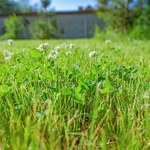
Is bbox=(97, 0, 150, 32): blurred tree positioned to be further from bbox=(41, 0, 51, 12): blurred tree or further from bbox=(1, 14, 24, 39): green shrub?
bbox=(41, 0, 51, 12): blurred tree

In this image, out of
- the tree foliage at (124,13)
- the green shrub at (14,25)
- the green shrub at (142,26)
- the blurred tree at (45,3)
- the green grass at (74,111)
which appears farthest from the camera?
the blurred tree at (45,3)

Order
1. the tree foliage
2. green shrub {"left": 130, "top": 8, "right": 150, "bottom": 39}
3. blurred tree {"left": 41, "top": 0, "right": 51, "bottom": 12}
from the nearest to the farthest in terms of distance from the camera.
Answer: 1. green shrub {"left": 130, "top": 8, "right": 150, "bottom": 39}
2. the tree foliage
3. blurred tree {"left": 41, "top": 0, "right": 51, "bottom": 12}

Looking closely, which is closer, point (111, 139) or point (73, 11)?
point (111, 139)

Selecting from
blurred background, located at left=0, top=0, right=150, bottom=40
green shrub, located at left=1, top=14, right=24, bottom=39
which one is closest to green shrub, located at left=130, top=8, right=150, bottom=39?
blurred background, located at left=0, top=0, right=150, bottom=40

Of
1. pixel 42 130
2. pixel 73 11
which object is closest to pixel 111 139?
pixel 42 130

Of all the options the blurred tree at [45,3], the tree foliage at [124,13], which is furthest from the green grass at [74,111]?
the blurred tree at [45,3]

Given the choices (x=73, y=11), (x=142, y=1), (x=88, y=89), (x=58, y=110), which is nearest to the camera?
(x=58, y=110)

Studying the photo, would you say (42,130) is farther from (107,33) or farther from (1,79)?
(107,33)

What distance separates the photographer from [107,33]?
11805 mm

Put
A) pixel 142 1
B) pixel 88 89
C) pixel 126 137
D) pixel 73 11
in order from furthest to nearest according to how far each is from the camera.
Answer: pixel 73 11 < pixel 142 1 < pixel 88 89 < pixel 126 137

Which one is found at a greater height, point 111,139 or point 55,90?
point 55,90

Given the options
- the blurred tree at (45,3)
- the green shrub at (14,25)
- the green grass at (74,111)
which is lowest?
the green shrub at (14,25)

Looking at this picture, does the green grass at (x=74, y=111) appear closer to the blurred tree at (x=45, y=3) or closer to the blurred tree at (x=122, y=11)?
the blurred tree at (x=122, y=11)

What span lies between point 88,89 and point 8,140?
52cm
